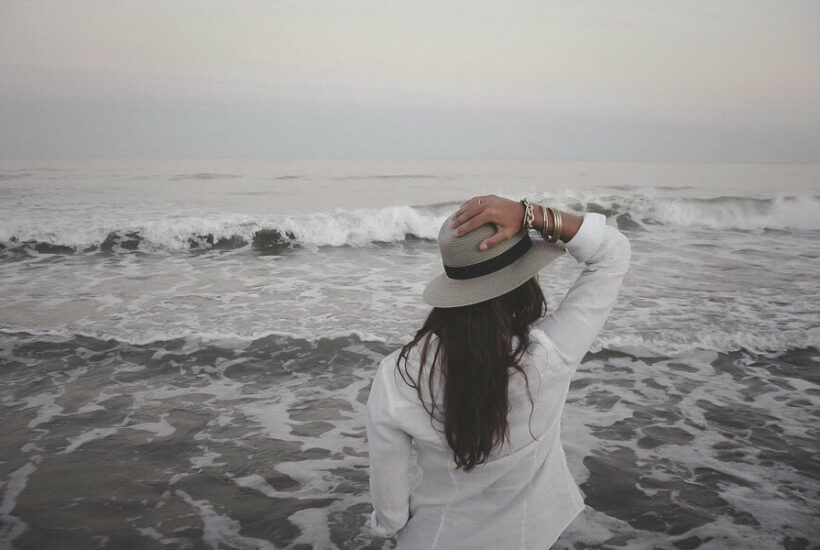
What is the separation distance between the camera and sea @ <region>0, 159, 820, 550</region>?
11.0 ft

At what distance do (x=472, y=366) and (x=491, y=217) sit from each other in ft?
1.16

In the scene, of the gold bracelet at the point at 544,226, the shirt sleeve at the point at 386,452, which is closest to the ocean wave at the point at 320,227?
the shirt sleeve at the point at 386,452

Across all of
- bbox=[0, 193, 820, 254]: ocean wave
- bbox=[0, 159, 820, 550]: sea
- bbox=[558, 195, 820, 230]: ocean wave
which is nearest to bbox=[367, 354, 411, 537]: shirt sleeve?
bbox=[0, 159, 820, 550]: sea

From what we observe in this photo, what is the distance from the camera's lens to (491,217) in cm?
126

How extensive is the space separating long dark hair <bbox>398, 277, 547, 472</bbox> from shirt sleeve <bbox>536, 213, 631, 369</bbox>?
0.37 feet

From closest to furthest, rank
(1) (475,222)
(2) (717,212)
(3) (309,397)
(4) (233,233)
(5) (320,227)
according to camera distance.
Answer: (1) (475,222), (3) (309,397), (4) (233,233), (5) (320,227), (2) (717,212)

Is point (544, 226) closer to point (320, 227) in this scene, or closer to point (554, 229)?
point (554, 229)

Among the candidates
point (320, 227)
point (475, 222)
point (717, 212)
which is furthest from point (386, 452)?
point (717, 212)

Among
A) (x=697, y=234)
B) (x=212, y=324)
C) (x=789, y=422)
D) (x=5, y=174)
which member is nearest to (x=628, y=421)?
(x=789, y=422)

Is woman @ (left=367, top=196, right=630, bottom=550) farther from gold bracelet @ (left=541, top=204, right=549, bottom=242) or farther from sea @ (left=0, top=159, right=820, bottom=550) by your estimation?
sea @ (left=0, top=159, right=820, bottom=550)

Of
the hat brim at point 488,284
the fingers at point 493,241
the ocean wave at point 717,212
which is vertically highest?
the fingers at point 493,241

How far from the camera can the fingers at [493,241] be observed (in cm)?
125

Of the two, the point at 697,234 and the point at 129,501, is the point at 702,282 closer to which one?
the point at 697,234

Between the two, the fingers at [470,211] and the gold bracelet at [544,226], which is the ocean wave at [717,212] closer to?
the gold bracelet at [544,226]
